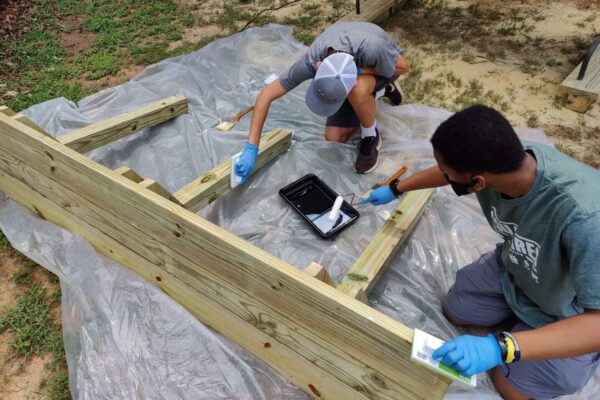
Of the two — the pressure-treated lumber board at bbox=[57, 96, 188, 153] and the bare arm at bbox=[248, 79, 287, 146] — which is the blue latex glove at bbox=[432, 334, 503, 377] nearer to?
the bare arm at bbox=[248, 79, 287, 146]

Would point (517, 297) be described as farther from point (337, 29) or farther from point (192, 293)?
point (337, 29)

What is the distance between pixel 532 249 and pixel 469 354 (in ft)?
1.71

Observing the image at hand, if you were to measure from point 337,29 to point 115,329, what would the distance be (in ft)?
6.86

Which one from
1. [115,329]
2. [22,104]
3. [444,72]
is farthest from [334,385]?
[22,104]

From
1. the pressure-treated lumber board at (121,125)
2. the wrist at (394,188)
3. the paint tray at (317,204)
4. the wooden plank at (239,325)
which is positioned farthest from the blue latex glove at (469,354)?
the pressure-treated lumber board at (121,125)

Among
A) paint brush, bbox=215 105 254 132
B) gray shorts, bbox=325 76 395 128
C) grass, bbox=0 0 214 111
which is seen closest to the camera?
gray shorts, bbox=325 76 395 128

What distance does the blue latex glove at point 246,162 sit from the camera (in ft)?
7.35

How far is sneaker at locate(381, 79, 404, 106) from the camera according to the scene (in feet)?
9.56

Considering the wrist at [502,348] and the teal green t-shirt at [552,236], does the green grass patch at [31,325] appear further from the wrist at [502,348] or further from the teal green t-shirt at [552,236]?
the teal green t-shirt at [552,236]

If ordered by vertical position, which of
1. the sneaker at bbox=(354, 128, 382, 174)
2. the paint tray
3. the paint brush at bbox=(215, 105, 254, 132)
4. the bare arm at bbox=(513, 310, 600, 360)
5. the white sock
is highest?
the bare arm at bbox=(513, 310, 600, 360)

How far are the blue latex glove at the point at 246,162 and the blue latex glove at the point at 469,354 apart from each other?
4.88 ft

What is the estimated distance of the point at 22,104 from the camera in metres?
3.40

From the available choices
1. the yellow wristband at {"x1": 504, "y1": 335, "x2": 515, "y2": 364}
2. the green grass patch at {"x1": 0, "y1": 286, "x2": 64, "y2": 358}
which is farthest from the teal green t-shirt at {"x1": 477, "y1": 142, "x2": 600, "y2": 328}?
the green grass patch at {"x1": 0, "y1": 286, "x2": 64, "y2": 358}

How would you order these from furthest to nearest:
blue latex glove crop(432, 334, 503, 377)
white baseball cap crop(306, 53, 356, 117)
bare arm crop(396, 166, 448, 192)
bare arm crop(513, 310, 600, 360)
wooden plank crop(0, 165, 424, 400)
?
white baseball cap crop(306, 53, 356, 117) < bare arm crop(396, 166, 448, 192) < wooden plank crop(0, 165, 424, 400) < bare arm crop(513, 310, 600, 360) < blue latex glove crop(432, 334, 503, 377)
